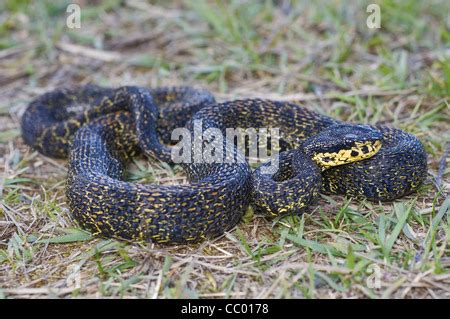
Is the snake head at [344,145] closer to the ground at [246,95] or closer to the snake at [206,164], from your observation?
the snake at [206,164]

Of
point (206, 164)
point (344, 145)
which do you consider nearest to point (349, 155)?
point (344, 145)

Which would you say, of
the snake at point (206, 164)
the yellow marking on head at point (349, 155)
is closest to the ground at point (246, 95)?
the snake at point (206, 164)

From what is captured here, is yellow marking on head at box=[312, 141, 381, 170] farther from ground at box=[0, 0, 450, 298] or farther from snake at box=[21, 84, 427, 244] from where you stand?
ground at box=[0, 0, 450, 298]

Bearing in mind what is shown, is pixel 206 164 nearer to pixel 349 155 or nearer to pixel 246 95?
pixel 349 155

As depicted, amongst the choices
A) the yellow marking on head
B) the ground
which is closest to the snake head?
the yellow marking on head
